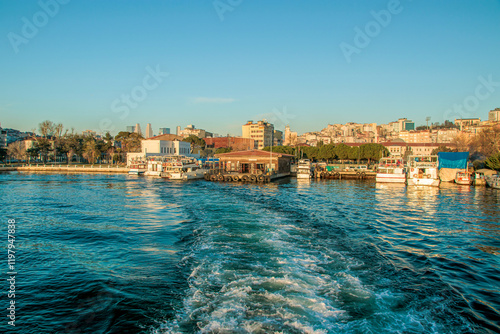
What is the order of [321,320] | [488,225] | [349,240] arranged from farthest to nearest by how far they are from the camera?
[488,225] < [349,240] < [321,320]

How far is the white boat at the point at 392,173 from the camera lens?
4359cm

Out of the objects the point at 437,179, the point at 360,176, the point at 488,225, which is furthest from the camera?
the point at 360,176

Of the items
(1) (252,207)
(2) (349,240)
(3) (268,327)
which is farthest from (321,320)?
(1) (252,207)

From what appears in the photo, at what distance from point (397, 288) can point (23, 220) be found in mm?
18176

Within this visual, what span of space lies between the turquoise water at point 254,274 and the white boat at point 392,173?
26016 millimetres

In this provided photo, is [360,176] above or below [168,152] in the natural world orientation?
below

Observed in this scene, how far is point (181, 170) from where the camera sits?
1966 inches

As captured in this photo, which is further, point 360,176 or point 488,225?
point 360,176

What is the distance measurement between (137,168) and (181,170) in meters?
13.9

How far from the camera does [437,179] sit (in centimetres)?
3862

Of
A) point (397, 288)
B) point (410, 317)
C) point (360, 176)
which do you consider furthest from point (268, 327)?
point (360, 176)

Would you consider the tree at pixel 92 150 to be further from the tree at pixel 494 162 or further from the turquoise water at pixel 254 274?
the tree at pixel 494 162

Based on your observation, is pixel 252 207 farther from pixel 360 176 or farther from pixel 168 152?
pixel 168 152

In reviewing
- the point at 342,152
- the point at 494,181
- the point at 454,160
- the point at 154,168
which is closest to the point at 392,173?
the point at 454,160
